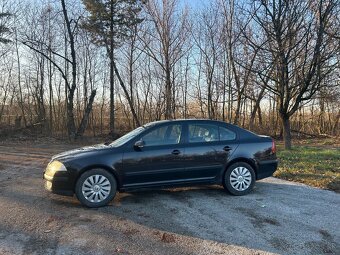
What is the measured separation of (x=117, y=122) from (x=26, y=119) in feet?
22.4

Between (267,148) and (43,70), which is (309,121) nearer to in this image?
(43,70)

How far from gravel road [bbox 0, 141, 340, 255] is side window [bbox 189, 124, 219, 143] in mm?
1099

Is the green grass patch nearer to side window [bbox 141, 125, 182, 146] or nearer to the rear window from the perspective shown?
the rear window

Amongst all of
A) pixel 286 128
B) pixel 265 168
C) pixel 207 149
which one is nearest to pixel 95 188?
pixel 207 149

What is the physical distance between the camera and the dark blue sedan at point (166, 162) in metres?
6.45

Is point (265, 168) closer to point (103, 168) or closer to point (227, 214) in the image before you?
point (227, 214)

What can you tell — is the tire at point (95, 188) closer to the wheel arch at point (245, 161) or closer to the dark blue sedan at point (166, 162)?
the dark blue sedan at point (166, 162)

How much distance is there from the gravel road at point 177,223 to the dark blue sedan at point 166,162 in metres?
0.33

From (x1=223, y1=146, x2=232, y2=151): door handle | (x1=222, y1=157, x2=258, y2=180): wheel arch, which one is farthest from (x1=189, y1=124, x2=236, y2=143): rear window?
(x1=222, y1=157, x2=258, y2=180): wheel arch

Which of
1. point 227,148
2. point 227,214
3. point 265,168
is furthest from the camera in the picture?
point 265,168

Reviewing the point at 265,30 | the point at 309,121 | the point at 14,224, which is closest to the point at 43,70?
the point at 265,30

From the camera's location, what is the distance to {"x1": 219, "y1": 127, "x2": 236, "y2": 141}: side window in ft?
24.2

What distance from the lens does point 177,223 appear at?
5492mm

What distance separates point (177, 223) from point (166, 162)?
1.56 m
